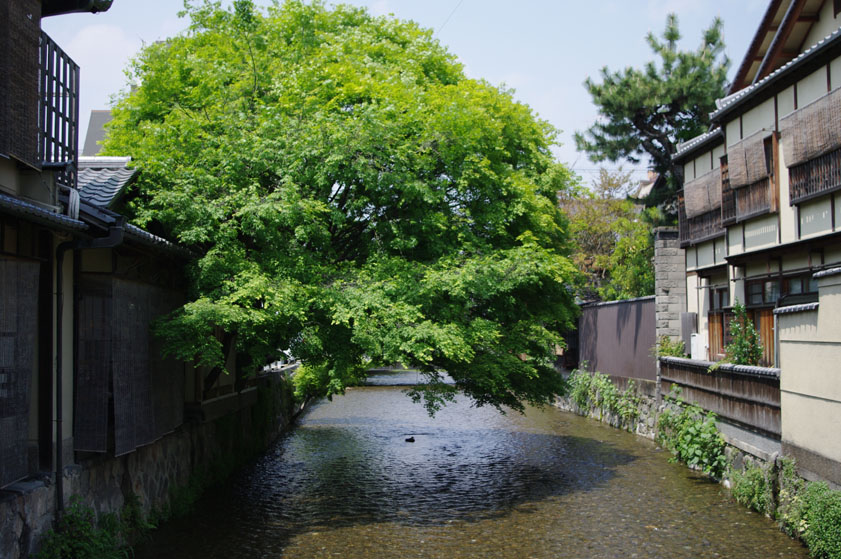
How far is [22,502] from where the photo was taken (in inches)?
363

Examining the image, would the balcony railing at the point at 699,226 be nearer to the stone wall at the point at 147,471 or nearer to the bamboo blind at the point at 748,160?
the bamboo blind at the point at 748,160

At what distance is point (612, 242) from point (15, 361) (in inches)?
1466

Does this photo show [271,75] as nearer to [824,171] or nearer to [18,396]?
[18,396]


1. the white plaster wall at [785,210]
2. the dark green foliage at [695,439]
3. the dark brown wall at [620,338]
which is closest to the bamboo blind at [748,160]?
the white plaster wall at [785,210]

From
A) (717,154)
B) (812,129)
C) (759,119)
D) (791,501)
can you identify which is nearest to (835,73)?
(812,129)

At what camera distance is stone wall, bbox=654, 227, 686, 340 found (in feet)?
81.0

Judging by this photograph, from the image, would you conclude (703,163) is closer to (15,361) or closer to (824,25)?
(824,25)

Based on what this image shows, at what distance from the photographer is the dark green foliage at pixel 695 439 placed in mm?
17391

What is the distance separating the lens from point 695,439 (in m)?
18.4

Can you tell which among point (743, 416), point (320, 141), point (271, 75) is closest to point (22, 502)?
point (320, 141)

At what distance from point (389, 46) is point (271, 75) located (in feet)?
11.5

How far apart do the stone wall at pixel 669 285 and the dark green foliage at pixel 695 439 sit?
3986 mm

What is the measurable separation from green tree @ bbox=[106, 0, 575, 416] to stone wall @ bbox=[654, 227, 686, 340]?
692cm

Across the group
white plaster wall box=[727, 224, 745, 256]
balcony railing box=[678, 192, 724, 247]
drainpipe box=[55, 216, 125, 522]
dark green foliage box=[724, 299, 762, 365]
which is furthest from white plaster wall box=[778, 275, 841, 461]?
drainpipe box=[55, 216, 125, 522]
